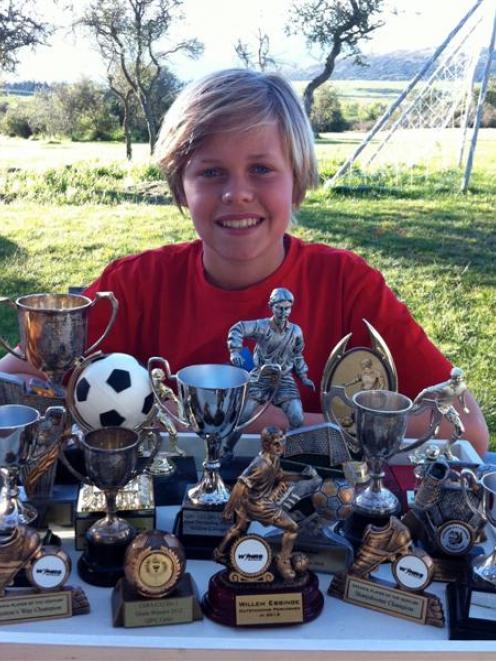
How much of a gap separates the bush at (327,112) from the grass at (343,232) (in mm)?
5635

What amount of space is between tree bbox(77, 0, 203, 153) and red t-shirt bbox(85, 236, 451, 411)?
9.87 meters

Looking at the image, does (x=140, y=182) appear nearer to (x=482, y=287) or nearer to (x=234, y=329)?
(x=482, y=287)

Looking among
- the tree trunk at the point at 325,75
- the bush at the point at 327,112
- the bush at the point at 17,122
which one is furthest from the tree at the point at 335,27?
the bush at the point at 17,122

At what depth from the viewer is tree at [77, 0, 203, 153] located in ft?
38.0

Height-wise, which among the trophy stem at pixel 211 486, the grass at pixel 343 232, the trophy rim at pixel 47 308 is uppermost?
the trophy rim at pixel 47 308

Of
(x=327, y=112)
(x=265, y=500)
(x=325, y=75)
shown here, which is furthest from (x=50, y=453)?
(x=327, y=112)

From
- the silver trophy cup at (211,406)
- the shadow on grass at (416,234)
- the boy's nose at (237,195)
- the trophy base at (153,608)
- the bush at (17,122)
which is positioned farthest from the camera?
the bush at (17,122)

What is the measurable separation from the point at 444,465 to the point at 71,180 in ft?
28.8

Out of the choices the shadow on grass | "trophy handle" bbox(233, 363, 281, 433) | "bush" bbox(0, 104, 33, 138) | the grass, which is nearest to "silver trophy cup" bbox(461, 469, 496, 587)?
"trophy handle" bbox(233, 363, 281, 433)

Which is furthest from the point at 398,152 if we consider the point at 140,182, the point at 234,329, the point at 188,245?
the point at 234,329

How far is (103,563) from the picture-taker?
119cm

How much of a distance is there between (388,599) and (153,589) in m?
0.36

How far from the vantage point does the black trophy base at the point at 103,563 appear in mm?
1182

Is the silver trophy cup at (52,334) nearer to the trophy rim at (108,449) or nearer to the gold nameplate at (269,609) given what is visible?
the trophy rim at (108,449)
